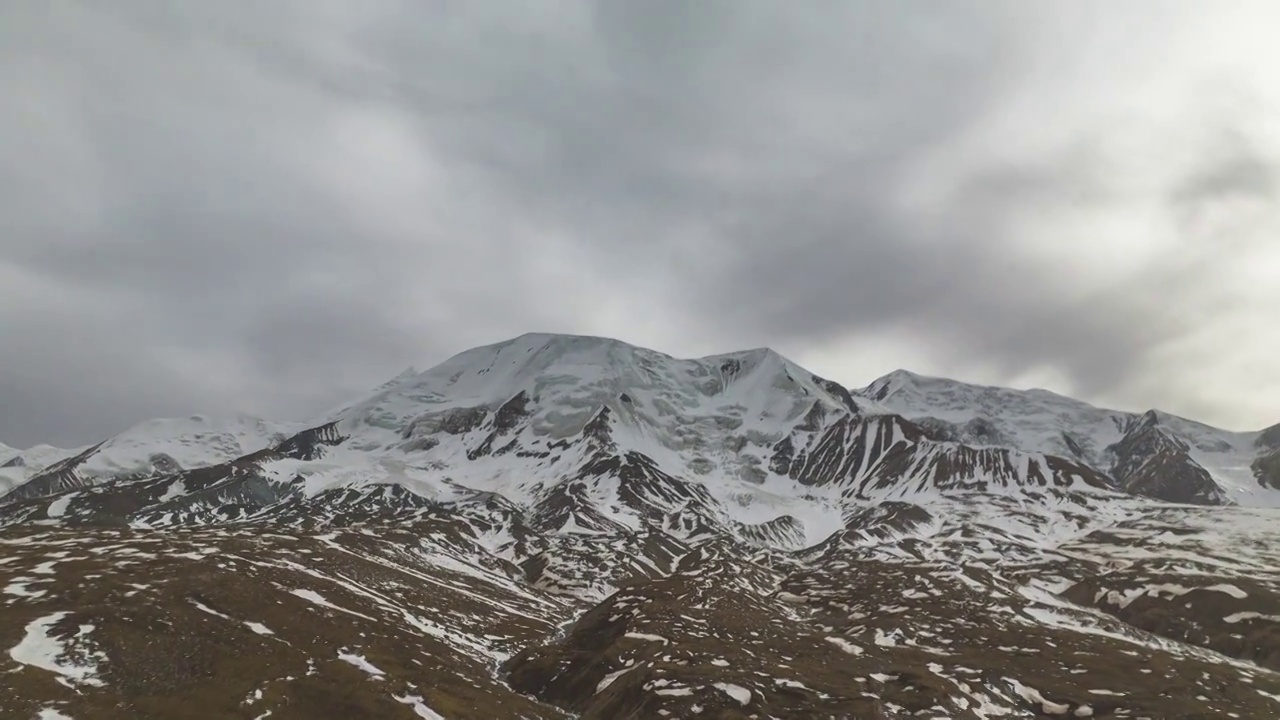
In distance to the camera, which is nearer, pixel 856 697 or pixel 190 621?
pixel 190 621

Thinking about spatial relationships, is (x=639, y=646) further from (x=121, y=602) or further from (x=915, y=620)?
(x=915, y=620)

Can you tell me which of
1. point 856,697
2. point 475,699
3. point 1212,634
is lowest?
point 475,699

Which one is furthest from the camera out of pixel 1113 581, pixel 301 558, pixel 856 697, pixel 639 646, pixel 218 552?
pixel 1113 581

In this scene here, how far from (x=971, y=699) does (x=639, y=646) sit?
42606 mm

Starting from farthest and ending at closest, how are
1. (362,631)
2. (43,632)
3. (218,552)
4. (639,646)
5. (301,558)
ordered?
(301,558) → (218,552) → (639,646) → (362,631) → (43,632)

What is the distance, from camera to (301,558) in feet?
386

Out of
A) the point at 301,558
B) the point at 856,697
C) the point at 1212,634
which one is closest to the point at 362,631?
the point at 301,558

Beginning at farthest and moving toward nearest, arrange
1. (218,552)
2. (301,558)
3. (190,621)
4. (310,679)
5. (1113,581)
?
(1113,581) < (301,558) < (218,552) < (190,621) < (310,679)

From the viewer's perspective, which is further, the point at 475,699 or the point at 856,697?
the point at 856,697

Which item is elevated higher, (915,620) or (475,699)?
(915,620)

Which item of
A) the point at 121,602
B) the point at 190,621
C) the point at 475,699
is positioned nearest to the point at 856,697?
the point at 475,699

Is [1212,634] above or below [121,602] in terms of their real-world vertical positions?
above

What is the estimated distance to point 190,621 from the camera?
67812mm

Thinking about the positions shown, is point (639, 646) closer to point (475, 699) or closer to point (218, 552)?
point (475, 699)
